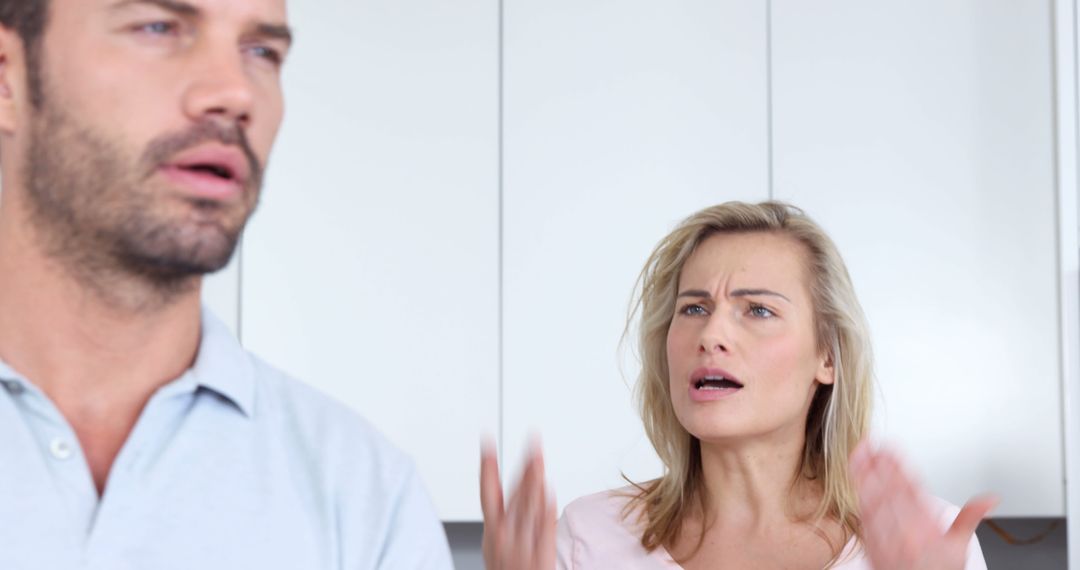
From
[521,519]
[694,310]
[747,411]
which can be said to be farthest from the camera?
[694,310]

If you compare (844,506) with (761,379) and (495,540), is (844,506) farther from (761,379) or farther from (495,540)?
(495,540)

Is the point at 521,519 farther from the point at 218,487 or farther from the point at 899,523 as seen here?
the point at 218,487

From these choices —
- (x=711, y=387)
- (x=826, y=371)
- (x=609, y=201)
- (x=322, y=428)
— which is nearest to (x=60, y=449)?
(x=322, y=428)

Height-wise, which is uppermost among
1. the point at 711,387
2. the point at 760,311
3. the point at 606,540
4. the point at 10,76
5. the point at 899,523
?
the point at 10,76

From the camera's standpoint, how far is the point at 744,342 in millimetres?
1953

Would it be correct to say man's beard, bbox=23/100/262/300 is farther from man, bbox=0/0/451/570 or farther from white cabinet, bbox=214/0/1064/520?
white cabinet, bbox=214/0/1064/520

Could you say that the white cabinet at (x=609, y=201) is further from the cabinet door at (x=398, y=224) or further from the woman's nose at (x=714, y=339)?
the woman's nose at (x=714, y=339)

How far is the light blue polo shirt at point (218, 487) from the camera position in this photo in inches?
37.4

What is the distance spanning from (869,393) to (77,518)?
1424 millimetres

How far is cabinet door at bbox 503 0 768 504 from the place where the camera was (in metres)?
2.75

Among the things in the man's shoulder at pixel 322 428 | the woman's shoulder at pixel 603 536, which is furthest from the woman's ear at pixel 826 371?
the man's shoulder at pixel 322 428

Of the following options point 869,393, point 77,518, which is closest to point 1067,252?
point 869,393

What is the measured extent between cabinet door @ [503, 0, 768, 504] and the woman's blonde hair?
0.57 m

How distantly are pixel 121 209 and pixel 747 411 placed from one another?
1165 millimetres
